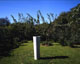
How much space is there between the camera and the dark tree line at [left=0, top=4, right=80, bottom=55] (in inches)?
424

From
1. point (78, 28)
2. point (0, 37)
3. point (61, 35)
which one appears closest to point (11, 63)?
point (0, 37)

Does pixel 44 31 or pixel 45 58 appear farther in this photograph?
pixel 44 31

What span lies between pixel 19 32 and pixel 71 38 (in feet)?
33.3

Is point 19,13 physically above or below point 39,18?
above

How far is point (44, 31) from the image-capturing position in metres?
16.4

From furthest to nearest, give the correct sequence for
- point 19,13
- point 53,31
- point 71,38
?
point 19,13
point 53,31
point 71,38

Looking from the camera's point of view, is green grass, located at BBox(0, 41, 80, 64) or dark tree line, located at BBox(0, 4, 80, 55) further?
dark tree line, located at BBox(0, 4, 80, 55)

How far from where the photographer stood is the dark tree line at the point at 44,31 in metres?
10.8

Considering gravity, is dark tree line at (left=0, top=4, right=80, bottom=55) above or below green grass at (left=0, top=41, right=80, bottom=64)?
above

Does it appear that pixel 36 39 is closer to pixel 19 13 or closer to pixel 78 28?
pixel 78 28

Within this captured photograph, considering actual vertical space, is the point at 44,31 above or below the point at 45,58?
above

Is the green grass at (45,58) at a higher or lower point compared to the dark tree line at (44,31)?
lower

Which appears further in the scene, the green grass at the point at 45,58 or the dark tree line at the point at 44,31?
the dark tree line at the point at 44,31

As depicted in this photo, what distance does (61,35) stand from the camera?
14094mm
